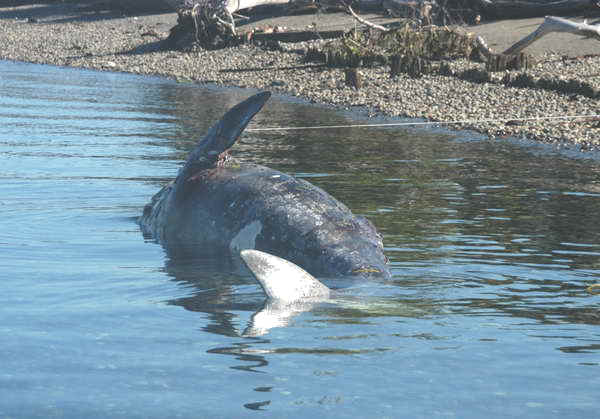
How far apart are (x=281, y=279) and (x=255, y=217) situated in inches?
62.4

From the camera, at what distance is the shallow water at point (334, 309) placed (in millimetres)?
5105

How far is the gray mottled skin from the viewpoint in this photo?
7594 mm

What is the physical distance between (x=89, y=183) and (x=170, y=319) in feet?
21.7

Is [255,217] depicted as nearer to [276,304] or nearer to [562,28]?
[276,304]

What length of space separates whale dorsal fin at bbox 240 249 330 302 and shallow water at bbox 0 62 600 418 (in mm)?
180

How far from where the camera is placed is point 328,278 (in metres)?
7.37

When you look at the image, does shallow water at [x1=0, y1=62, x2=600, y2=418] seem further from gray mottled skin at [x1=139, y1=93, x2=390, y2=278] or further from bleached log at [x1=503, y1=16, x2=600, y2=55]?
→ bleached log at [x1=503, y1=16, x2=600, y2=55]

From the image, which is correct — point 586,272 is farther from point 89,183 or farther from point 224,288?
point 89,183

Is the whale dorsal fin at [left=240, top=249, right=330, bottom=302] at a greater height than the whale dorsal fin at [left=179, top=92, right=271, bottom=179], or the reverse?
the whale dorsal fin at [left=179, top=92, right=271, bottom=179]

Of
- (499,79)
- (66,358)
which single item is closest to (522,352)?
(66,358)

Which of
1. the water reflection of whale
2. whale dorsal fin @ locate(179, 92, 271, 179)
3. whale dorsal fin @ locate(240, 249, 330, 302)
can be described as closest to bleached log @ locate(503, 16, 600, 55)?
whale dorsal fin @ locate(179, 92, 271, 179)

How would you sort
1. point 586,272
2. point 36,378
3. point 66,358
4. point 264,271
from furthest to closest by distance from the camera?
point 586,272 < point 264,271 < point 66,358 < point 36,378

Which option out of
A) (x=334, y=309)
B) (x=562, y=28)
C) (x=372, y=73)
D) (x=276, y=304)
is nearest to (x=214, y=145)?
(x=276, y=304)

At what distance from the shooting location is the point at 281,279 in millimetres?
6512
